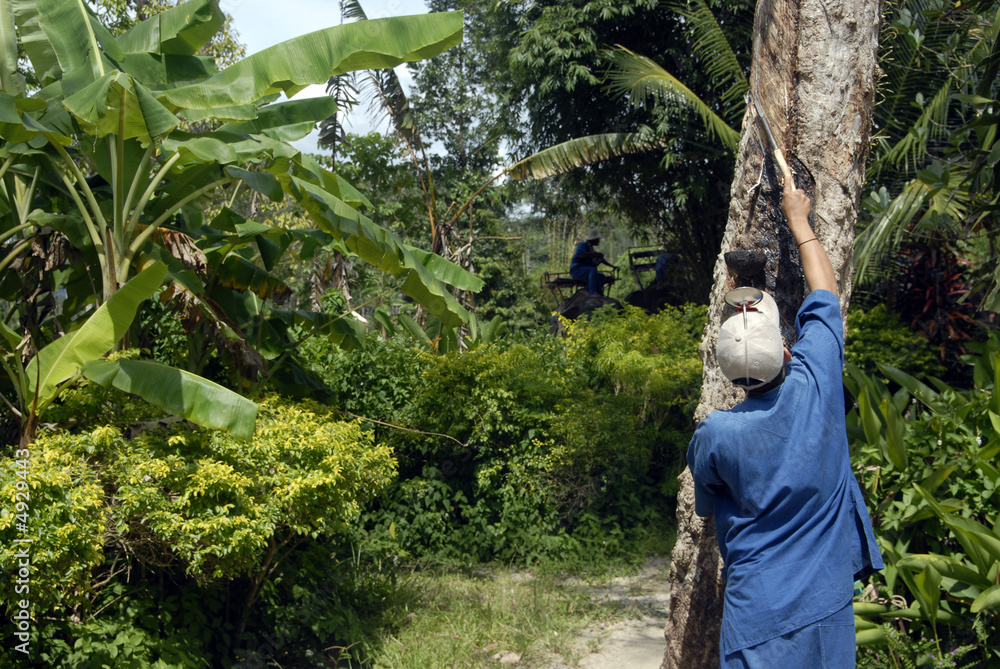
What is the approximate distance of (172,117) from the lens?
12.2 feet

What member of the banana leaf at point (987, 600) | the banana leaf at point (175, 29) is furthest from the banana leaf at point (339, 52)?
the banana leaf at point (987, 600)

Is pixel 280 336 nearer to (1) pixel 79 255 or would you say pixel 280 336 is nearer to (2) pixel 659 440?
(1) pixel 79 255

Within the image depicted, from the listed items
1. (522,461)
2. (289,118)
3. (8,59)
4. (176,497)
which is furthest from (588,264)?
(176,497)

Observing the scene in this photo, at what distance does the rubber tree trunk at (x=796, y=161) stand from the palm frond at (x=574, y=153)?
7230mm

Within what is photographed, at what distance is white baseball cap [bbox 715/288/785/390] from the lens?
6.79 ft

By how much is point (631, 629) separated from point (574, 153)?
24.0 feet

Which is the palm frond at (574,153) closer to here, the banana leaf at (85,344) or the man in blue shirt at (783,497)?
the banana leaf at (85,344)

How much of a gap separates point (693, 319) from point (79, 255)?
7.49 metres

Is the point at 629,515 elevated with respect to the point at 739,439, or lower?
lower

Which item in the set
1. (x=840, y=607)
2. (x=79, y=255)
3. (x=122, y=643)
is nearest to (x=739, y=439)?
(x=840, y=607)

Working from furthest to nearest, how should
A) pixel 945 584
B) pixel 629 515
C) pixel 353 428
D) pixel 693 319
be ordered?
pixel 693 319
pixel 629 515
pixel 353 428
pixel 945 584

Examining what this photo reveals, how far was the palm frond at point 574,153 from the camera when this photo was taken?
10453mm

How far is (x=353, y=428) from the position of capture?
4672mm

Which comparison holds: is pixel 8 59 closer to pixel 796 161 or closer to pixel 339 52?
pixel 339 52
